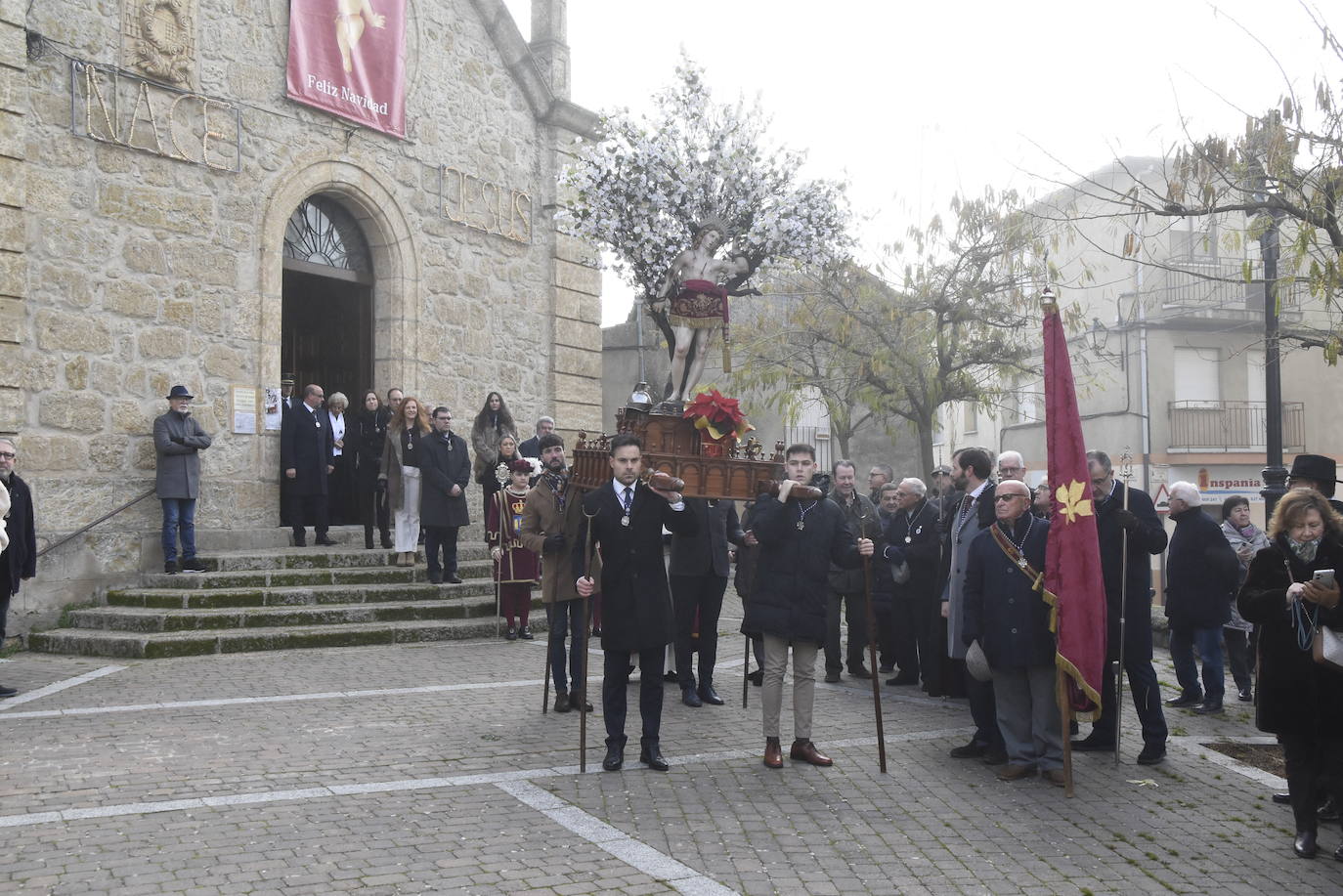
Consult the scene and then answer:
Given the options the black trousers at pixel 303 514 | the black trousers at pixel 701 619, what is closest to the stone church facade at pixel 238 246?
the black trousers at pixel 303 514

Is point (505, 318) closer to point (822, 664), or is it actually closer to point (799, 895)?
point (822, 664)

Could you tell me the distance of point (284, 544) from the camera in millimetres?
12688

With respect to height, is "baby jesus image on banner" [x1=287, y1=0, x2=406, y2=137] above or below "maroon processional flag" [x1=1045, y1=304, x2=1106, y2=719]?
above

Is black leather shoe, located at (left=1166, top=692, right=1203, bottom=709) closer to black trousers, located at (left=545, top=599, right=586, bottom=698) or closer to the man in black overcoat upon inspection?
the man in black overcoat

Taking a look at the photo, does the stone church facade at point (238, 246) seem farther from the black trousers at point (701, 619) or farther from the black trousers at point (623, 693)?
the black trousers at point (623, 693)

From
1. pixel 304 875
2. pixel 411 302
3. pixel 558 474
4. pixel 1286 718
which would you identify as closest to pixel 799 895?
pixel 304 875

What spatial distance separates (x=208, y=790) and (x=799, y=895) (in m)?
3.07

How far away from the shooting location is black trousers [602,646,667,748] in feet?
20.9

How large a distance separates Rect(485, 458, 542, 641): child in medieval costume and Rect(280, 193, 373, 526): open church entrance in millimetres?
3747

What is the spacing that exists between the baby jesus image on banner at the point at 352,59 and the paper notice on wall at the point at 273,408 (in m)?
3.31

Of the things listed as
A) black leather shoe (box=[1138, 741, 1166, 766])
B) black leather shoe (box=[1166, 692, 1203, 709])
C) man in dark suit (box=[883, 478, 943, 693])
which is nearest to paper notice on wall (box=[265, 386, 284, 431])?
man in dark suit (box=[883, 478, 943, 693])

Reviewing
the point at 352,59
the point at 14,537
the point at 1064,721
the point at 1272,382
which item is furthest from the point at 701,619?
the point at 352,59

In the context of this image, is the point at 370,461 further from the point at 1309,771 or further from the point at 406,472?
the point at 1309,771

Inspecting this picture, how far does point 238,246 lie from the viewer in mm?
12492
